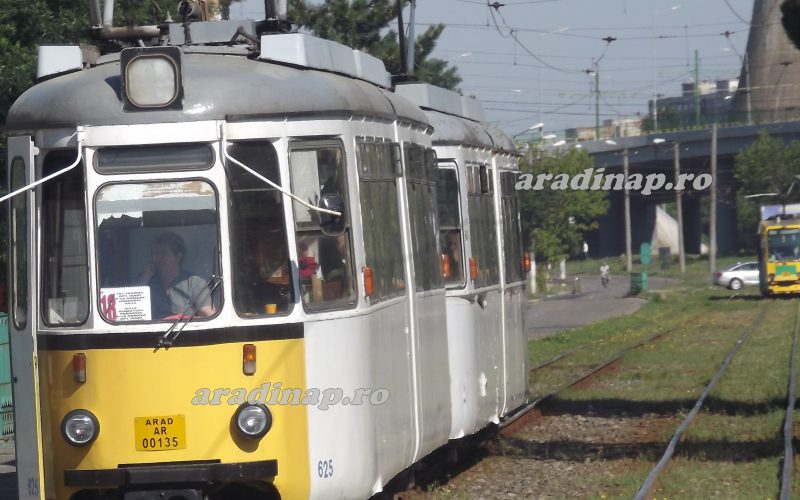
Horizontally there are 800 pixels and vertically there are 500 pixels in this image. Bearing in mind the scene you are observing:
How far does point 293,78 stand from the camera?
25.1ft

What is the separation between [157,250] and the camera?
7098mm

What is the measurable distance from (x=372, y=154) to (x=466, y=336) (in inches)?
124

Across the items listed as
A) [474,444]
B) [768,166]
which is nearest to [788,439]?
[474,444]

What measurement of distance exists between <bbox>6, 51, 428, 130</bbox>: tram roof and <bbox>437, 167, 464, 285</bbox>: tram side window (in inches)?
130

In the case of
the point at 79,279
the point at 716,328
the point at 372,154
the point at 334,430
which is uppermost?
the point at 372,154

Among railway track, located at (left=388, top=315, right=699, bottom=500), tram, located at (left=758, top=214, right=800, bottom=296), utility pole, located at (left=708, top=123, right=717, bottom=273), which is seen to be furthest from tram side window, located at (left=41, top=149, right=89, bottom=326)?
utility pole, located at (left=708, top=123, right=717, bottom=273)

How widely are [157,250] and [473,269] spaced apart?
4.64 metres

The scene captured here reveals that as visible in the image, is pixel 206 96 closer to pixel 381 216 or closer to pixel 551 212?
pixel 381 216

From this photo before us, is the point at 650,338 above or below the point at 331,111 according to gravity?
→ below

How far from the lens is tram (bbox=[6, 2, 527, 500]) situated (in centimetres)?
709

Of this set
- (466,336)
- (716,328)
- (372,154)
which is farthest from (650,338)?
(372,154)

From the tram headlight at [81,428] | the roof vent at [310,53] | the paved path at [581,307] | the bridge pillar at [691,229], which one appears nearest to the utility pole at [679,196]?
the paved path at [581,307]

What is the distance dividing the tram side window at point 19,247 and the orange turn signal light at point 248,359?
118cm

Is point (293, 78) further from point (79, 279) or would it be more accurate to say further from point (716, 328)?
point (716, 328)
